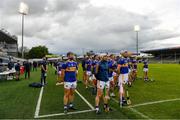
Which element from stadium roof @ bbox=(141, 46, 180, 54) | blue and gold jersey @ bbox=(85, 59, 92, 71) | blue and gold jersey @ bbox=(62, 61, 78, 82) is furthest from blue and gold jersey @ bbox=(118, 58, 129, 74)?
stadium roof @ bbox=(141, 46, 180, 54)

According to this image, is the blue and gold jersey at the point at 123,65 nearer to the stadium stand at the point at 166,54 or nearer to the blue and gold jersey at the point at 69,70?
the blue and gold jersey at the point at 69,70

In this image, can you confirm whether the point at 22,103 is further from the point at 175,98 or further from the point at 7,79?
the point at 7,79

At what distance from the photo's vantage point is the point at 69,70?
35.3ft

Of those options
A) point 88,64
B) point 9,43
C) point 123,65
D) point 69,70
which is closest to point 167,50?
point 9,43

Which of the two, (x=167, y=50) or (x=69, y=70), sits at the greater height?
(x=167, y=50)

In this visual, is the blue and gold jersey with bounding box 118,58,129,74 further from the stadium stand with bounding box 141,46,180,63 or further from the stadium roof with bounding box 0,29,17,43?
the stadium stand with bounding box 141,46,180,63

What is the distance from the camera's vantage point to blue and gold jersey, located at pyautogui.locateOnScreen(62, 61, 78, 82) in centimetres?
1070

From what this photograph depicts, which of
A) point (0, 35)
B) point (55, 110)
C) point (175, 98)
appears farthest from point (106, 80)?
point (0, 35)

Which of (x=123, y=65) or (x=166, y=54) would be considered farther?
(x=166, y=54)

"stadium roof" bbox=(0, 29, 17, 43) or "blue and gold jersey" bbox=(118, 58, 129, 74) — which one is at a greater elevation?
"stadium roof" bbox=(0, 29, 17, 43)

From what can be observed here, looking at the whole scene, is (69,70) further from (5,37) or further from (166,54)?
(166,54)

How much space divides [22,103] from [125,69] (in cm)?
462

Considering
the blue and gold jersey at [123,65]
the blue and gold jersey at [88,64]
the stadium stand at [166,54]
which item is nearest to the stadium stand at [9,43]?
the stadium stand at [166,54]

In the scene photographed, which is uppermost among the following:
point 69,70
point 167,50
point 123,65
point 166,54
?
point 167,50
